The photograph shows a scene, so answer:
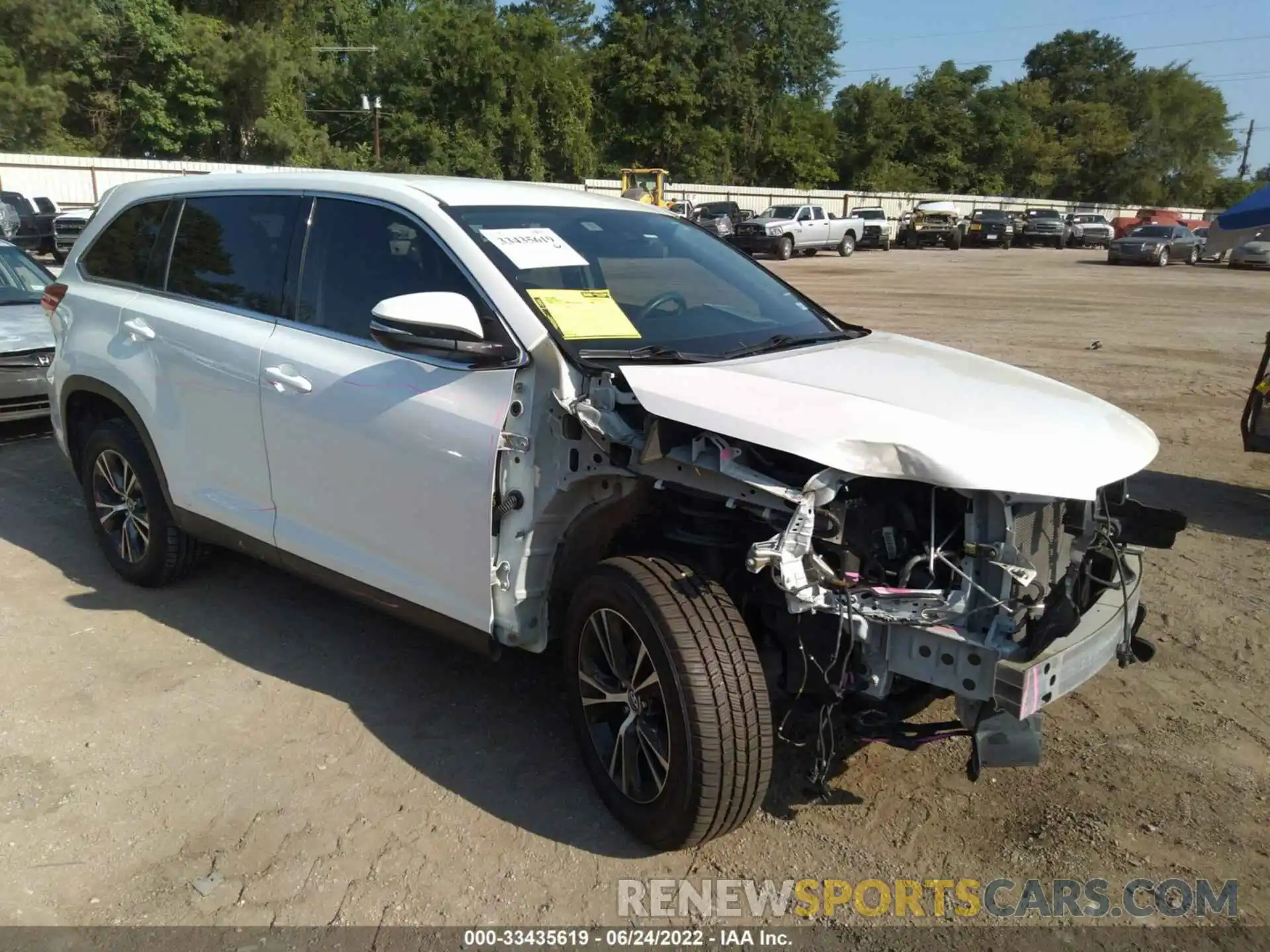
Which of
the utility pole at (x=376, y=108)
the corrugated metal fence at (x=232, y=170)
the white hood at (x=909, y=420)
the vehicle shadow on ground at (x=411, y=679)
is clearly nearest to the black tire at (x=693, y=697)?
the vehicle shadow on ground at (x=411, y=679)

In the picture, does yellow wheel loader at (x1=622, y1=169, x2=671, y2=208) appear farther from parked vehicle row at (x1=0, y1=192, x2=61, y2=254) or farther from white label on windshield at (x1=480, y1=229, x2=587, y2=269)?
white label on windshield at (x1=480, y1=229, x2=587, y2=269)

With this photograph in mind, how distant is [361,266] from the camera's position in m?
3.73

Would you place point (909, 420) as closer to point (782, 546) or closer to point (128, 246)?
point (782, 546)

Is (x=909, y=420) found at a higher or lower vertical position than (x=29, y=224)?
lower

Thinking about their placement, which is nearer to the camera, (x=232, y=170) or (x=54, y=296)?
(x=54, y=296)

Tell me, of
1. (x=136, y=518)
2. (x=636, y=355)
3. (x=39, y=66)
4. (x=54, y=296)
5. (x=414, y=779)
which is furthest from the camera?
(x=39, y=66)

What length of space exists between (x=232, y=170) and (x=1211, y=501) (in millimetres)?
13702


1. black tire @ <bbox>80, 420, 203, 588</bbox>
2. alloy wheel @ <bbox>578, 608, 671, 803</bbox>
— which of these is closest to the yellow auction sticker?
alloy wheel @ <bbox>578, 608, 671, 803</bbox>

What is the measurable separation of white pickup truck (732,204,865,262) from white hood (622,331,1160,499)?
102 feet

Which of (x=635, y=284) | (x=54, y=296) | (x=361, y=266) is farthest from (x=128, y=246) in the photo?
(x=635, y=284)

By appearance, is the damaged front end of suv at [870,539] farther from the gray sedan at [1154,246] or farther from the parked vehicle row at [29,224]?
the gray sedan at [1154,246]

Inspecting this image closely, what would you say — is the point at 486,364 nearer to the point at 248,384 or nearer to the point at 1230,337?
the point at 248,384

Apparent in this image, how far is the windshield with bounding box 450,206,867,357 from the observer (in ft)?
11.0

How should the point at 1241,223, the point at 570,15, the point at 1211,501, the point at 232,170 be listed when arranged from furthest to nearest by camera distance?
the point at 570,15, the point at 232,170, the point at 1241,223, the point at 1211,501
